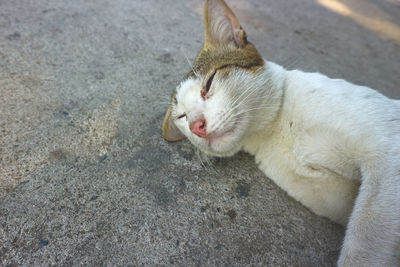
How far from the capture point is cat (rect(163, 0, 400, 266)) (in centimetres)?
131

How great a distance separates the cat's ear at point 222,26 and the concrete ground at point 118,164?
2.47ft

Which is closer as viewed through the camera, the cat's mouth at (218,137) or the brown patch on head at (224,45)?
the cat's mouth at (218,137)

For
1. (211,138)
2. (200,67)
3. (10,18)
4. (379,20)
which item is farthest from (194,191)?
(379,20)

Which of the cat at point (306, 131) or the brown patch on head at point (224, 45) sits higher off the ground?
the brown patch on head at point (224, 45)

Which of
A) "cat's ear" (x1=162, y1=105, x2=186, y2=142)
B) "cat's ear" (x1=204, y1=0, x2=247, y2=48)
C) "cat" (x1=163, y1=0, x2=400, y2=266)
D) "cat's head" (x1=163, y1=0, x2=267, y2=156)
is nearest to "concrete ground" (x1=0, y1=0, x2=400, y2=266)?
"cat's ear" (x1=162, y1=105, x2=186, y2=142)

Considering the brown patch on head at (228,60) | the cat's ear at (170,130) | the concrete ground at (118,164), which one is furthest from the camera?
the cat's ear at (170,130)

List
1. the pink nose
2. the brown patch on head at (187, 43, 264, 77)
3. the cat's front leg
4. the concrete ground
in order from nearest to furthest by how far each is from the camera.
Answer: the cat's front leg, the concrete ground, the pink nose, the brown patch on head at (187, 43, 264, 77)

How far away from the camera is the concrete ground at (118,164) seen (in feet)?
4.76

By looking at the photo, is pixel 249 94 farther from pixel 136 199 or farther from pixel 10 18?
pixel 10 18

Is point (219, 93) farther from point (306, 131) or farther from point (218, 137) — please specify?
point (306, 131)

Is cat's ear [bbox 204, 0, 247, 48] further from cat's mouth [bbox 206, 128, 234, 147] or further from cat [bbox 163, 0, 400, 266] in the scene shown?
cat's mouth [bbox 206, 128, 234, 147]

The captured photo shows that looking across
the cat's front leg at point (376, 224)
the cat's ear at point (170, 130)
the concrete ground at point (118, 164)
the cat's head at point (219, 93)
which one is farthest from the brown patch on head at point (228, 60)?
the cat's front leg at point (376, 224)

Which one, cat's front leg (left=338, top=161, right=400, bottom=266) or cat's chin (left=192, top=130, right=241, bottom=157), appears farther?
cat's chin (left=192, top=130, right=241, bottom=157)

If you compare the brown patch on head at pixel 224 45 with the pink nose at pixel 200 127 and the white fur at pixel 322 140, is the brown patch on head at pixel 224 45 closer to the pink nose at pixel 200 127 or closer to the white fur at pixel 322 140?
the white fur at pixel 322 140
